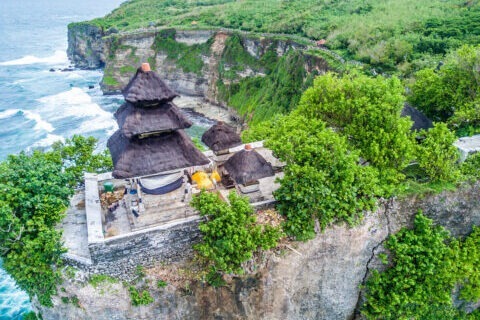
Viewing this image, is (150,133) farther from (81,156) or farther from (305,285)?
(305,285)

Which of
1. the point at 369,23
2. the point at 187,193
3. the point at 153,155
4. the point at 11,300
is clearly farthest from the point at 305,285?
the point at 369,23

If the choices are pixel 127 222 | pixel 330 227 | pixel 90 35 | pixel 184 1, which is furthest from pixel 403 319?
pixel 184 1

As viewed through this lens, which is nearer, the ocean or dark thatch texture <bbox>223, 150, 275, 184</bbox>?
dark thatch texture <bbox>223, 150, 275, 184</bbox>

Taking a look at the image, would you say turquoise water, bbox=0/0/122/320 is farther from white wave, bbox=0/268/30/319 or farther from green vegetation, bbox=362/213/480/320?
green vegetation, bbox=362/213/480/320

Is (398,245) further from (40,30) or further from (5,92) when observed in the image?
(40,30)

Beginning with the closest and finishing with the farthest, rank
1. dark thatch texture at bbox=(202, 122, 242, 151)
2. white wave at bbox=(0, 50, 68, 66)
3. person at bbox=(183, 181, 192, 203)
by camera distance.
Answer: person at bbox=(183, 181, 192, 203), dark thatch texture at bbox=(202, 122, 242, 151), white wave at bbox=(0, 50, 68, 66)

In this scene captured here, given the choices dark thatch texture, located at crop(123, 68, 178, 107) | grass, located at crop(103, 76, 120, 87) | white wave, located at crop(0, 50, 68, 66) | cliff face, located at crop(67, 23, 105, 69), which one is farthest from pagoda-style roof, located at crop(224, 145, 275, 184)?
white wave, located at crop(0, 50, 68, 66)
